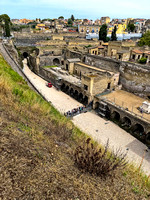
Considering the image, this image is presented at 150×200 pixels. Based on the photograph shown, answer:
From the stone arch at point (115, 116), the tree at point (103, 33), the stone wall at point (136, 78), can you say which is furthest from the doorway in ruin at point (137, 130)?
the tree at point (103, 33)

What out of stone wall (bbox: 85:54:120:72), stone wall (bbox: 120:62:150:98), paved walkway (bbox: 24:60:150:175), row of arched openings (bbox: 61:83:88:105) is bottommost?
paved walkway (bbox: 24:60:150:175)

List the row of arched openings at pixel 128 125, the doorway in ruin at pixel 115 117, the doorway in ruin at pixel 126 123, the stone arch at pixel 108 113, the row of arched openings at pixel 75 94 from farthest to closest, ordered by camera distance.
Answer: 1. the row of arched openings at pixel 75 94
2. the stone arch at pixel 108 113
3. the doorway in ruin at pixel 115 117
4. the doorway in ruin at pixel 126 123
5. the row of arched openings at pixel 128 125

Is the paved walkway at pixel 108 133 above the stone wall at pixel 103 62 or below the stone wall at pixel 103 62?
below

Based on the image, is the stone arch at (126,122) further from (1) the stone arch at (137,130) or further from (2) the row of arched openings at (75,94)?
(2) the row of arched openings at (75,94)

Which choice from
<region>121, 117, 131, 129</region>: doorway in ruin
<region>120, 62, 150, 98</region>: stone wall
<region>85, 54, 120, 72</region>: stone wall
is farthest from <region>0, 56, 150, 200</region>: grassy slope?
<region>85, 54, 120, 72</region>: stone wall

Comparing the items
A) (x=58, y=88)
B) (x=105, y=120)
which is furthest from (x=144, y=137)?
(x=58, y=88)

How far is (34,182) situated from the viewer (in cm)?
365

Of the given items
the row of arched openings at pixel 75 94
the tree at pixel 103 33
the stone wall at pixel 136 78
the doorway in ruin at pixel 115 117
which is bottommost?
the doorway in ruin at pixel 115 117

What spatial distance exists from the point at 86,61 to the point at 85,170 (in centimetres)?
2904

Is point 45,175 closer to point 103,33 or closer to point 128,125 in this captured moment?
point 128,125

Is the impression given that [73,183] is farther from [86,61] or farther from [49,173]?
[86,61]

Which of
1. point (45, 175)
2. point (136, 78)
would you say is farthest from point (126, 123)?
point (45, 175)

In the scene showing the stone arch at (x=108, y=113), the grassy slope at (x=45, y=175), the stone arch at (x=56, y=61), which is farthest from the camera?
the stone arch at (x=56, y=61)

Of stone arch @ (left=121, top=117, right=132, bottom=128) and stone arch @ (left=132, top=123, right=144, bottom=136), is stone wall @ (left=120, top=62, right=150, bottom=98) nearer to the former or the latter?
stone arch @ (left=121, top=117, right=132, bottom=128)
